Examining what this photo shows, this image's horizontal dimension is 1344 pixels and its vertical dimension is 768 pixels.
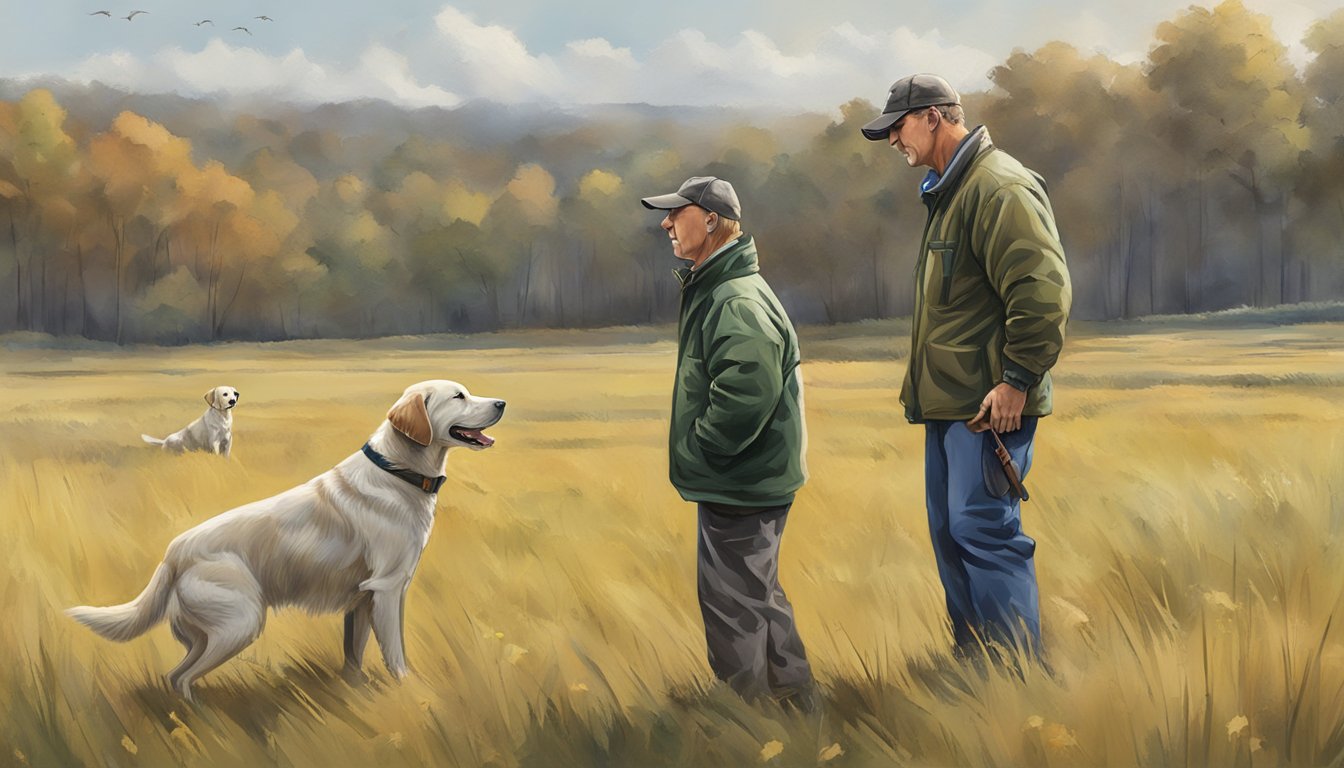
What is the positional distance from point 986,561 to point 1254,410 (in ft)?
28.5

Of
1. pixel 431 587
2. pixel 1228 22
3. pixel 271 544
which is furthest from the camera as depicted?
pixel 1228 22

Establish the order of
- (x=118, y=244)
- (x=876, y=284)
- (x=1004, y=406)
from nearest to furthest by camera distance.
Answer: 1. (x=1004, y=406)
2. (x=118, y=244)
3. (x=876, y=284)

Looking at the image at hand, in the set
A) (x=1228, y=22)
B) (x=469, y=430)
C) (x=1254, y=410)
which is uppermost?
(x=1228, y=22)

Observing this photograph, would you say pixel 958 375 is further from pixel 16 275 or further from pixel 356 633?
pixel 16 275

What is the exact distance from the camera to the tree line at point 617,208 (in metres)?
17.5

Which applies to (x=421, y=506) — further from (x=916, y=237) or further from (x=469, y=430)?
(x=916, y=237)

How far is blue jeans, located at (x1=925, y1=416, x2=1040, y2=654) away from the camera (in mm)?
4570

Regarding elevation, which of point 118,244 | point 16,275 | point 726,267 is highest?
point 118,244

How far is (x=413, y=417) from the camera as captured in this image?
4602 millimetres

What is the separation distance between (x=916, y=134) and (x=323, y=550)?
9.12 feet

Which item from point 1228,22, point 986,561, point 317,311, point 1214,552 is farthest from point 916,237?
point 986,561

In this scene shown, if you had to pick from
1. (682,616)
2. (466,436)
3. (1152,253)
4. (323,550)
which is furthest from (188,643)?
(1152,253)

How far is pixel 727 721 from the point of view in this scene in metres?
4.12

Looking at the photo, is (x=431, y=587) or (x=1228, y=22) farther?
(x=1228, y=22)
